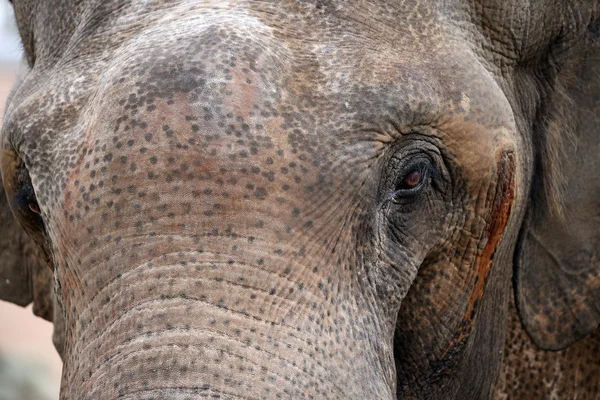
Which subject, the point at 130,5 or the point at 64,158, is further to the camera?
the point at 130,5

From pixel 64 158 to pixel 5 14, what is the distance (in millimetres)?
1181

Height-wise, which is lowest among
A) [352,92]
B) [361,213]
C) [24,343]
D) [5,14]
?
[24,343]

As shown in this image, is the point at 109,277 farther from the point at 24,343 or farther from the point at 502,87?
the point at 24,343

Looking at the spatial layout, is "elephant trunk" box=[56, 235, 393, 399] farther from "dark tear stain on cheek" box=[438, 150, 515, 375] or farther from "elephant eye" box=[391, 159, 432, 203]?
"dark tear stain on cheek" box=[438, 150, 515, 375]

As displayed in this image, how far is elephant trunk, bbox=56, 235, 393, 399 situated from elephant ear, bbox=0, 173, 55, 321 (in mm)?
1472

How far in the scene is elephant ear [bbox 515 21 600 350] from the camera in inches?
107

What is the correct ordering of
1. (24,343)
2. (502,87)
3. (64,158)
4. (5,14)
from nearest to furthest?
1. (64,158)
2. (502,87)
3. (5,14)
4. (24,343)

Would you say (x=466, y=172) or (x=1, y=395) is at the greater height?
(x=466, y=172)

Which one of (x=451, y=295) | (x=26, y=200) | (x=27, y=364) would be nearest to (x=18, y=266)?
(x=26, y=200)

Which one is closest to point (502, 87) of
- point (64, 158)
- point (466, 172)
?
point (466, 172)

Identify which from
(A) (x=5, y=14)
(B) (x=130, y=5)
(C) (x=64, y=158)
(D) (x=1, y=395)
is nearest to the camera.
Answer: (C) (x=64, y=158)

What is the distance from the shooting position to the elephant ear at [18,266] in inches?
134

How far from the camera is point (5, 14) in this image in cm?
309

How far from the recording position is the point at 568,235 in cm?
275
